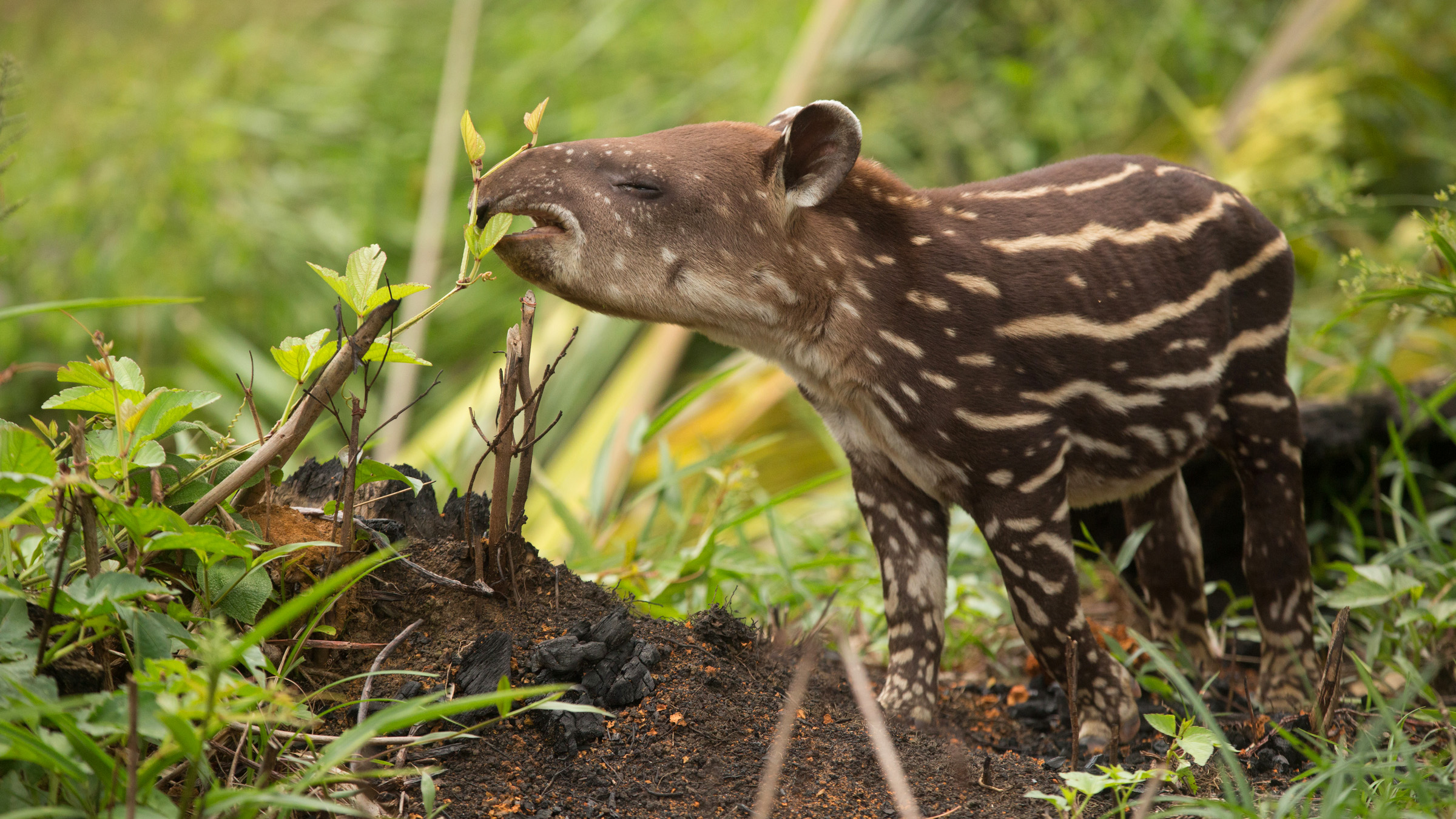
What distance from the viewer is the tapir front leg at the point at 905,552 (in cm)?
375

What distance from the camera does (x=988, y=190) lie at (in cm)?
381

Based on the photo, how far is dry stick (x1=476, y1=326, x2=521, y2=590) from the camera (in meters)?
2.66

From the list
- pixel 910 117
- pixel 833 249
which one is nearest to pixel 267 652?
pixel 833 249

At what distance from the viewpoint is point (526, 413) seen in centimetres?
279

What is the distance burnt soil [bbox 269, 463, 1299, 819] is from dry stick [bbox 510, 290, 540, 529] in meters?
0.15

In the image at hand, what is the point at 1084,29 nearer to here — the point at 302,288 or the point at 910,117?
the point at 910,117

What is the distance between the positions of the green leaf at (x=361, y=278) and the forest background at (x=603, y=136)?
3.09 meters

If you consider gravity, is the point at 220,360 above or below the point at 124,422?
above

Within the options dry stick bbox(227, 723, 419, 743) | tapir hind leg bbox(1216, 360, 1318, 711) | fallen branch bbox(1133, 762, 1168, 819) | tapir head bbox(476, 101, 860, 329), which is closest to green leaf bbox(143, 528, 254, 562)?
dry stick bbox(227, 723, 419, 743)

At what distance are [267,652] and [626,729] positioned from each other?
2.70 ft

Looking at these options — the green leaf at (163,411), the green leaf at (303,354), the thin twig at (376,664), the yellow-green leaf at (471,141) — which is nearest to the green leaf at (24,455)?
the green leaf at (163,411)

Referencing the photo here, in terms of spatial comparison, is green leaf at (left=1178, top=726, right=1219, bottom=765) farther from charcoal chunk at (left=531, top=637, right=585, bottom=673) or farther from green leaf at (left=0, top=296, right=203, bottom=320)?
green leaf at (left=0, top=296, right=203, bottom=320)

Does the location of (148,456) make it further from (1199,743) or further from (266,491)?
(1199,743)

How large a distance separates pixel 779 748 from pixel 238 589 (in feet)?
3.95
